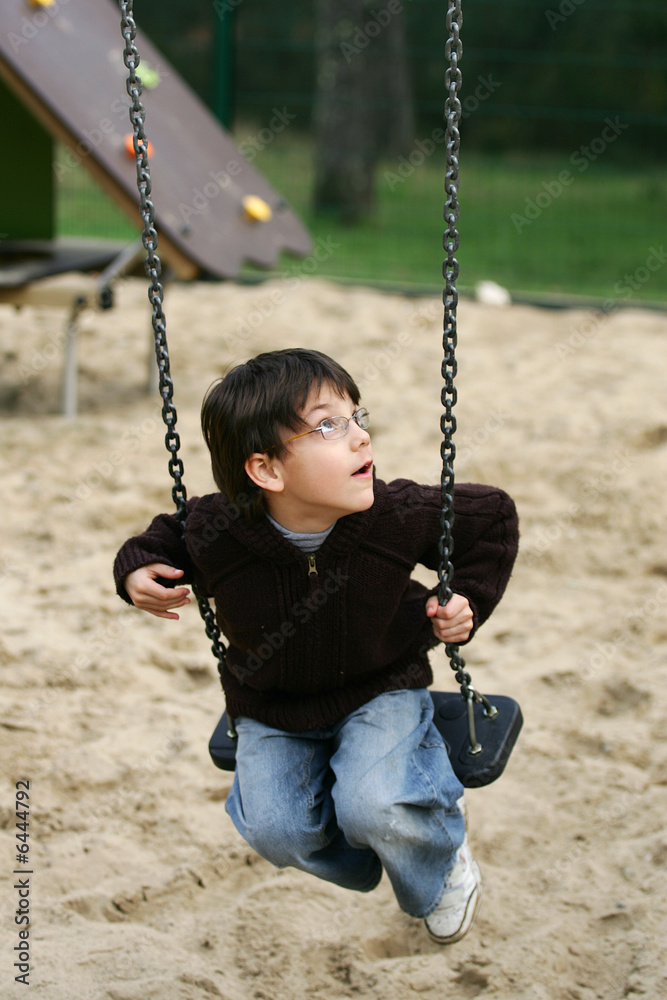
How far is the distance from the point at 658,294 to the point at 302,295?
252 cm

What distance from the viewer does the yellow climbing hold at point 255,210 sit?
209 inches

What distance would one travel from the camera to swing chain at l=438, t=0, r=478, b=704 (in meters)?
1.76

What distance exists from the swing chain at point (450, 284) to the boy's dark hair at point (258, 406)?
180mm

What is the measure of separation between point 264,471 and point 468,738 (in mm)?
652

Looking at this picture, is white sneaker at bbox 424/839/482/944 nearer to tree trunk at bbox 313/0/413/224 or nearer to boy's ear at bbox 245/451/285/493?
boy's ear at bbox 245/451/285/493

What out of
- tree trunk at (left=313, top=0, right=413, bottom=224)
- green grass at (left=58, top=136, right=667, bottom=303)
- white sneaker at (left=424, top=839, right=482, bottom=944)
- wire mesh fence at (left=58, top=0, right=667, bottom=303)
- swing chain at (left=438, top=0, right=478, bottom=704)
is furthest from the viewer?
tree trunk at (left=313, top=0, right=413, bottom=224)

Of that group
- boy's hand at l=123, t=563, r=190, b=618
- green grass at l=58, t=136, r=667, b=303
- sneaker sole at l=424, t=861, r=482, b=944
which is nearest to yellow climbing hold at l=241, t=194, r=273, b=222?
green grass at l=58, t=136, r=667, b=303

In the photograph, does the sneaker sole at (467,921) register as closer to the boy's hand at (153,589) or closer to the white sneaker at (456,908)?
the white sneaker at (456,908)

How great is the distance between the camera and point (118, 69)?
514 cm

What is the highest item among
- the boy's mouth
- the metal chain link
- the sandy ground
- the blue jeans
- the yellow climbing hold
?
the metal chain link

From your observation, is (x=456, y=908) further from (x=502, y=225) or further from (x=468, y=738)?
(x=502, y=225)

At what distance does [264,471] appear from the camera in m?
1.94

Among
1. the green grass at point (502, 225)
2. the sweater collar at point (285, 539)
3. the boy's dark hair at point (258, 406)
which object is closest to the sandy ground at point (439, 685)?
the sweater collar at point (285, 539)

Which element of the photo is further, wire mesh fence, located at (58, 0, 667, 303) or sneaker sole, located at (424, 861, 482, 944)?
wire mesh fence, located at (58, 0, 667, 303)
